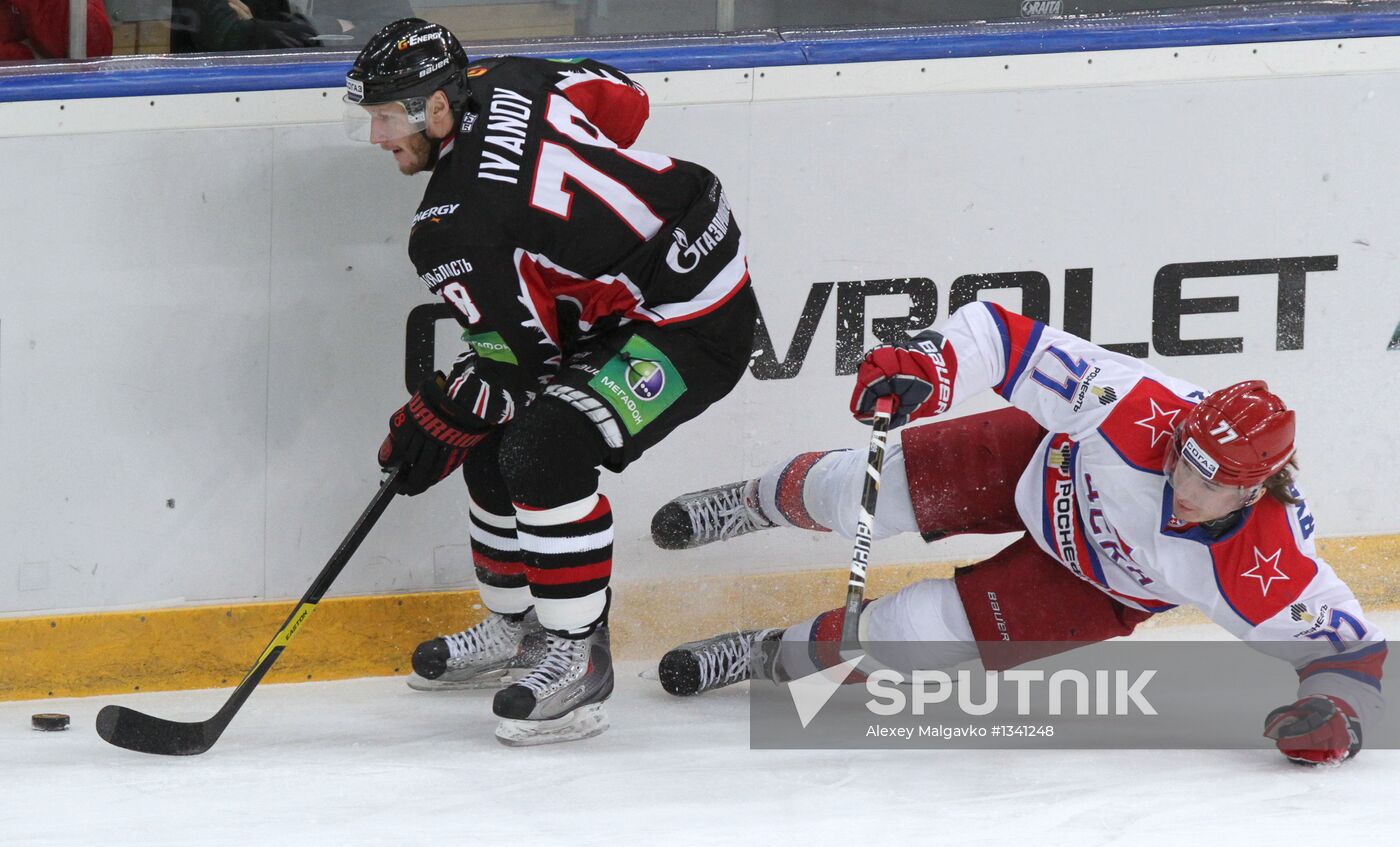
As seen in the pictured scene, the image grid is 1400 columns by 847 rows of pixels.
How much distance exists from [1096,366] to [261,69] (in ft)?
5.31

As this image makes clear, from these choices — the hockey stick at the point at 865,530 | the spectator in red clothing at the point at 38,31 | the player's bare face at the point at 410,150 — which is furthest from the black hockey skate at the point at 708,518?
the spectator in red clothing at the point at 38,31

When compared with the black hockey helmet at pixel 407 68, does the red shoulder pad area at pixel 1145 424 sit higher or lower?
lower

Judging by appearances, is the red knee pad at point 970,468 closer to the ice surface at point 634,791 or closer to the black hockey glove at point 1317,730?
the ice surface at point 634,791

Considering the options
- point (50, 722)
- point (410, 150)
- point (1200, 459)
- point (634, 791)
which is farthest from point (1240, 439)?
point (50, 722)

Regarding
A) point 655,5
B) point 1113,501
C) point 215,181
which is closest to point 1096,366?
point 1113,501

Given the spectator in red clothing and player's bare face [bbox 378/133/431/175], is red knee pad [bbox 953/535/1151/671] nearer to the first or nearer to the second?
player's bare face [bbox 378/133/431/175]

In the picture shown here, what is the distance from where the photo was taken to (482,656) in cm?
304

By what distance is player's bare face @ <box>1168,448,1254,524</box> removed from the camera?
7.85 ft

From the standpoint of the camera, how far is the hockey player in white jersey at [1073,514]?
8.09ft

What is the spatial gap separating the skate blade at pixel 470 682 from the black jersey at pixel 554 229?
57 centimetres

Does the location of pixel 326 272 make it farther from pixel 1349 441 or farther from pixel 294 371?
pixel 1349 441

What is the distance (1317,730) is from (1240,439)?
19.5 inches

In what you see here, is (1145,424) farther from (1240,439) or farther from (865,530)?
(865,530)

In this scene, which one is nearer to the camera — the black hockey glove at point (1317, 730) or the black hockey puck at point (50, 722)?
the black hockey glove at point (1317, 730)
